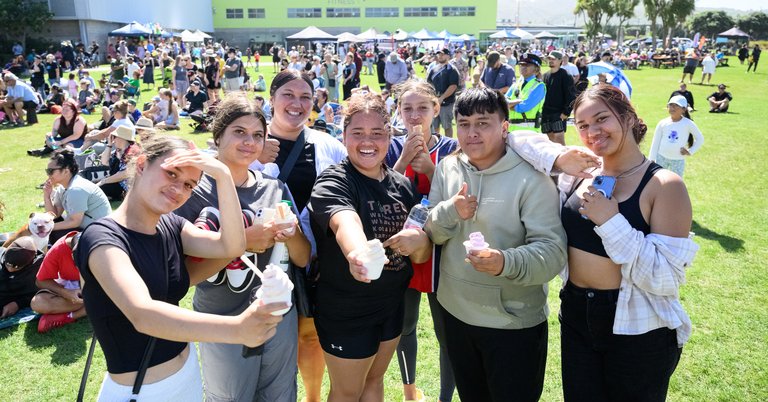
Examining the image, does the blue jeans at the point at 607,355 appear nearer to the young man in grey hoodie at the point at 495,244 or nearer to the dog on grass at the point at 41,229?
the young man in grey hoodie at the point at 495,244

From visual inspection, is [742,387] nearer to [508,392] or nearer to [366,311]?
[508,392]

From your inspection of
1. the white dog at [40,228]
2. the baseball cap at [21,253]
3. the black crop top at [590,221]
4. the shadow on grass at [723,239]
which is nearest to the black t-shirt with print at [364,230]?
the black crop top at [590,221]

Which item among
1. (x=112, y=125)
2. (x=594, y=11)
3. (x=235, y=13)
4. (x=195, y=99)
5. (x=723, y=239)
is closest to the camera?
(x=723, y=239)

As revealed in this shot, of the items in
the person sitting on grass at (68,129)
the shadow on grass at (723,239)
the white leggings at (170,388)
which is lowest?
the shadow on grass at (723,239)

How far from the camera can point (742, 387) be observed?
383 cm

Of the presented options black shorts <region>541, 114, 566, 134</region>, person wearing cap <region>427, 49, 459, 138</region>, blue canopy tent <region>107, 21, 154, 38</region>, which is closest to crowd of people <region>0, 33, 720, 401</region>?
black shorts <region>541, 114, 566, 134</region>

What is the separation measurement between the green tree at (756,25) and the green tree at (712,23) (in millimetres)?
1885

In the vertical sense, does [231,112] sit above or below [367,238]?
above

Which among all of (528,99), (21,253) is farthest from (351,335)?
(528,99)

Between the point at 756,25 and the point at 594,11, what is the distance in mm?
39168

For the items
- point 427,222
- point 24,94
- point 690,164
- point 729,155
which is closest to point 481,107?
point 427,222

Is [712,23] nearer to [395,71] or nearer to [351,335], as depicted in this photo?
[395,71]

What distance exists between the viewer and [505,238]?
8.32 feet

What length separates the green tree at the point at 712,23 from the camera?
269 ft
